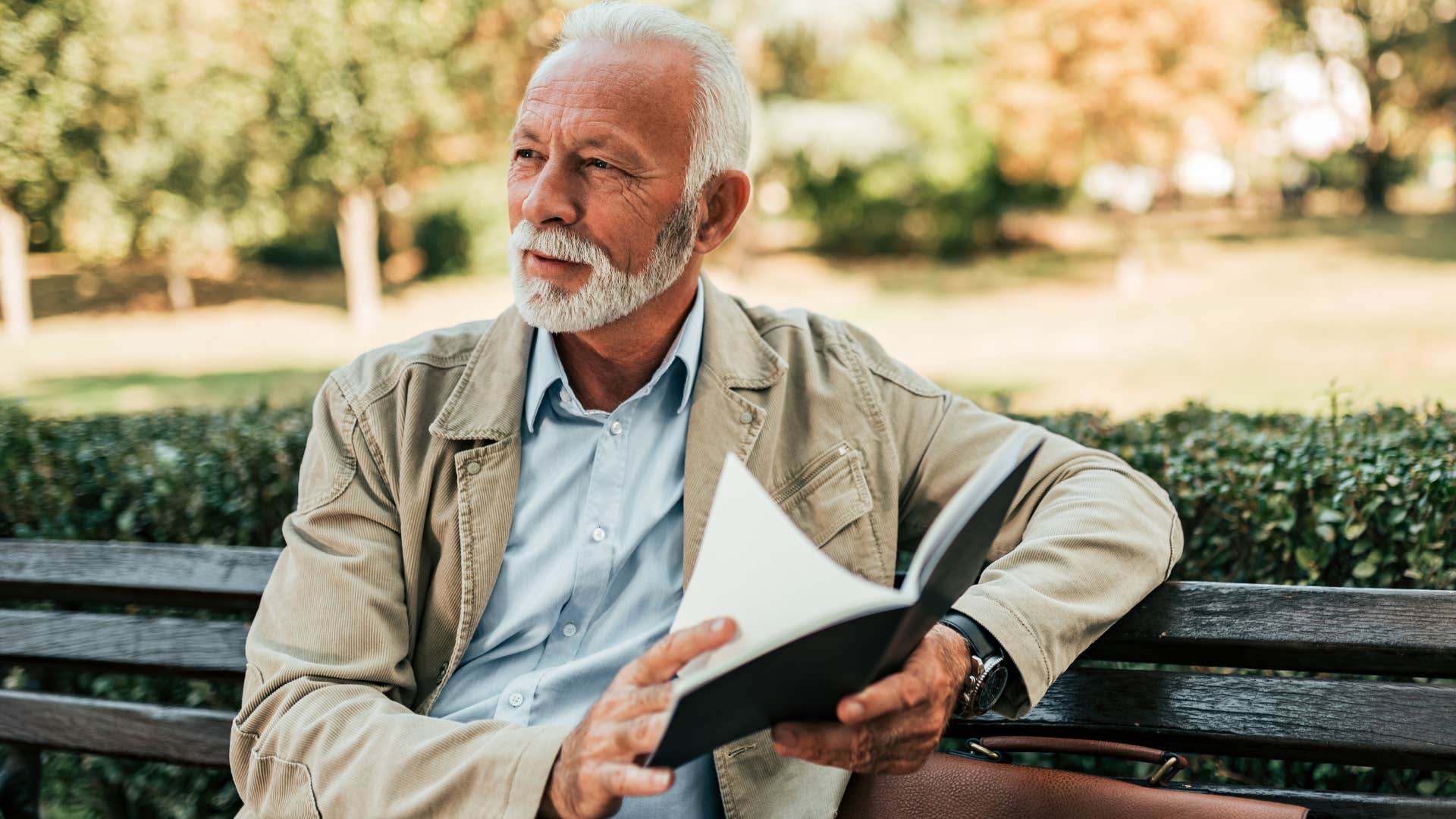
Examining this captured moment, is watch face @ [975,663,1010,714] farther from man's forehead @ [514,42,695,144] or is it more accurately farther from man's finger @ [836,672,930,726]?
man's forehead @ [514,42,695,144]

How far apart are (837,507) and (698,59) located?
3.05 ft

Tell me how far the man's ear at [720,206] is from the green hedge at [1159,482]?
103cm

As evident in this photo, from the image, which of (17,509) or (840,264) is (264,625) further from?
(840,264)

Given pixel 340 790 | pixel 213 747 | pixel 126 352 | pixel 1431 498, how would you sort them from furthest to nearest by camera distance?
pixel 126 352 → pixel 213 747 → pixel 1431 498 → pixel 340 790

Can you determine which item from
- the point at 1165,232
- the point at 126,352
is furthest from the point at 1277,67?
the point at 126,352

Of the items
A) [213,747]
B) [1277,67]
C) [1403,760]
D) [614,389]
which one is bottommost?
[213,747]

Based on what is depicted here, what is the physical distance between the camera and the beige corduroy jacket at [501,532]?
76.6 inches

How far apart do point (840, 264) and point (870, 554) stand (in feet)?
90.6

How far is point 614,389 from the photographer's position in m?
2.54

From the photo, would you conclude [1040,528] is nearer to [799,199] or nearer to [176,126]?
[176,126]

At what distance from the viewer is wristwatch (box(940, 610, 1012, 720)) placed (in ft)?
6.45

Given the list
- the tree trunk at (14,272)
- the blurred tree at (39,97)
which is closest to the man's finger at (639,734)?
the blurred tree at (39,97)

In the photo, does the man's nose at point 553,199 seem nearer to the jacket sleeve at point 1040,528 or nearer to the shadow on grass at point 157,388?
the jacket sleeve at point 1040,528

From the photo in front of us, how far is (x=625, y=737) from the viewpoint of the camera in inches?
65.6
